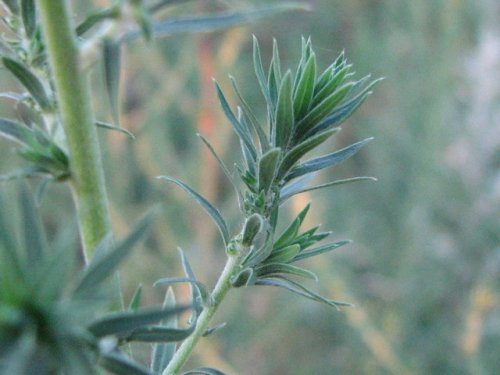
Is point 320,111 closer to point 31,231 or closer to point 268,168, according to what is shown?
point 268,168

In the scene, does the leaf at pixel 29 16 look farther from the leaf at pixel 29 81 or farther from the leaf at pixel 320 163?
the leaf at pixel 320 163

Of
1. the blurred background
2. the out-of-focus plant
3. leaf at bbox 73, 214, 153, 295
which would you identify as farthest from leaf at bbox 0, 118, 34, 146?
the blurred background

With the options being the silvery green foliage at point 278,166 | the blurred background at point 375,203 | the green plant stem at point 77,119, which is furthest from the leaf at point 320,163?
the blurred background at point 375,203

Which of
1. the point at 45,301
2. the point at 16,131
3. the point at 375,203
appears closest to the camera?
the point at 45,301

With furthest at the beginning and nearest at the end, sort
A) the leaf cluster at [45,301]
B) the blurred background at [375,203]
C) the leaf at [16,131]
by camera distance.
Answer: the blurred background at [375,203] → the leaf at [16,131] → the leaf cluster at [45,301]

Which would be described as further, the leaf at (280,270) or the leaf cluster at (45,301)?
the leaf at (280,270)

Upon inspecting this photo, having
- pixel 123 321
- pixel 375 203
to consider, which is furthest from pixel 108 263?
pixel 375 203
